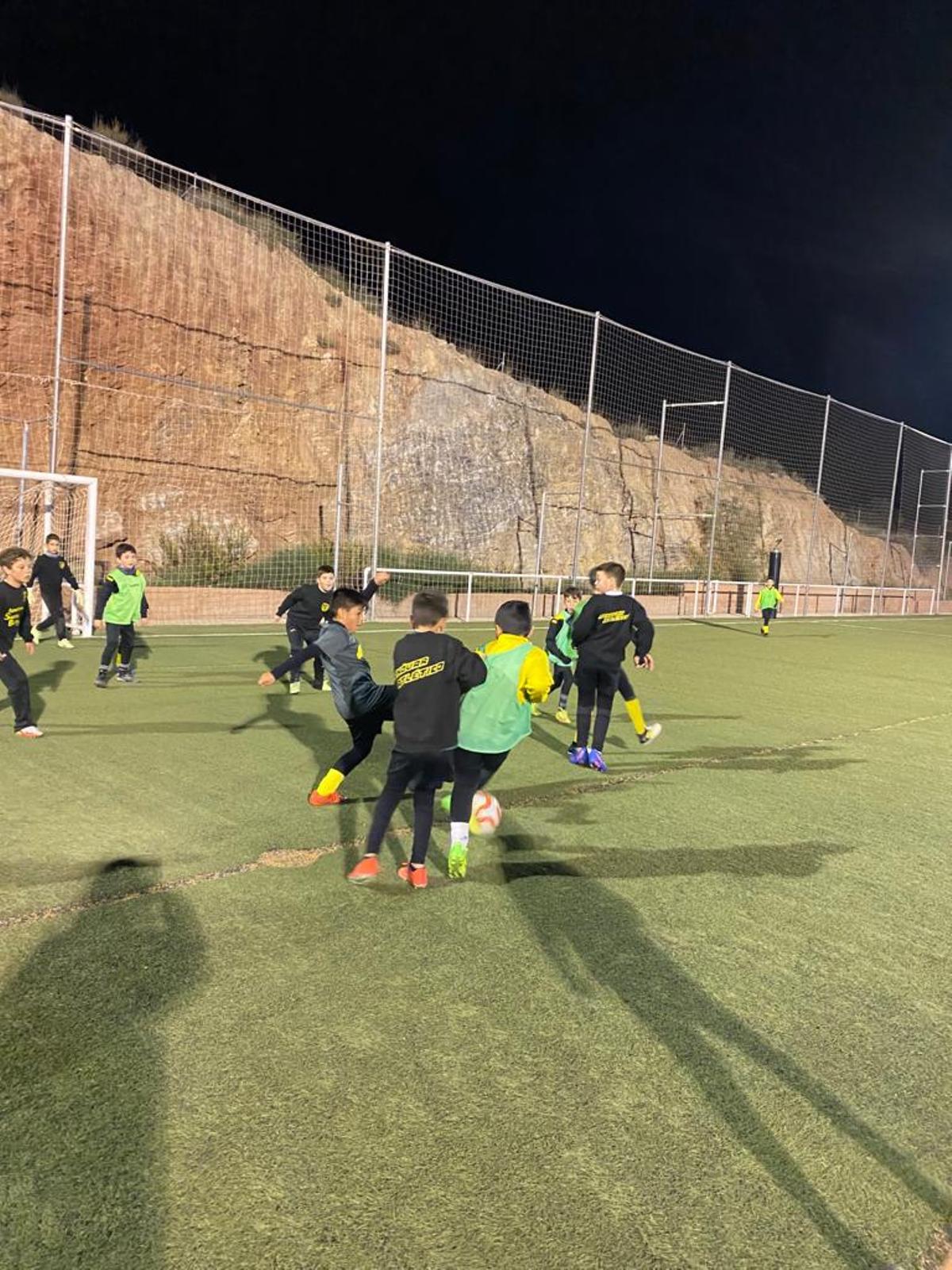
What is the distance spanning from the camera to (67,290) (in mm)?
20250

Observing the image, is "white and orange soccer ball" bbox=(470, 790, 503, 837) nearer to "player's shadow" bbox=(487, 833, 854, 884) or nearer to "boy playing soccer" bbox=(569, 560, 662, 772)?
"player's shadow" bbox=(487, 833, 854, 884)

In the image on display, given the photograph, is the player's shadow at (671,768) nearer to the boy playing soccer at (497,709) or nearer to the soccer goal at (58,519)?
the boy playing soccer at (497,709)

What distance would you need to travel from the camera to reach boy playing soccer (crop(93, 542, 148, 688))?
33.1 feet

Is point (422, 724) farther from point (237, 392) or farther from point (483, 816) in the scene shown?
point (237, 392)

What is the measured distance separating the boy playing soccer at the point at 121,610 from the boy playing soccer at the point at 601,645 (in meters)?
5.55

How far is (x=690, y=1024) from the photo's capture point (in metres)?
3.18

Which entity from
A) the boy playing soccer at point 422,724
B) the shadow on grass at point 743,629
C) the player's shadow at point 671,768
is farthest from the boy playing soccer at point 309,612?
the shadow on grass at point 743,629

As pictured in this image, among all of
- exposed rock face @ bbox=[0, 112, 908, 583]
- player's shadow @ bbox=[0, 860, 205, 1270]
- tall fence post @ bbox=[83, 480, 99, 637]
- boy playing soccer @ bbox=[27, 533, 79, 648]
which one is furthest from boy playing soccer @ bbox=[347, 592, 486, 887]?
exposed rock face @ bbox=[0, 112, 908, 583]

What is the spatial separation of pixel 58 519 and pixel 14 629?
12.6 m

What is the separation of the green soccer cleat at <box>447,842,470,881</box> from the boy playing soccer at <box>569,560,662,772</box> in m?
2.85

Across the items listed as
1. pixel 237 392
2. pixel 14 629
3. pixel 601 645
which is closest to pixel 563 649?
pixel 601 645

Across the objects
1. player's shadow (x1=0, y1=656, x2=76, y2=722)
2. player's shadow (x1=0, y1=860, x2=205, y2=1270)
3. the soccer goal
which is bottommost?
player's shadow (x1=0, y1=656, x2=76, y2=722)

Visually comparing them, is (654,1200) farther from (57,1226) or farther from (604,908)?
(604,908)

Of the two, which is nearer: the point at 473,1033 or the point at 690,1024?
the point at 473,1033
